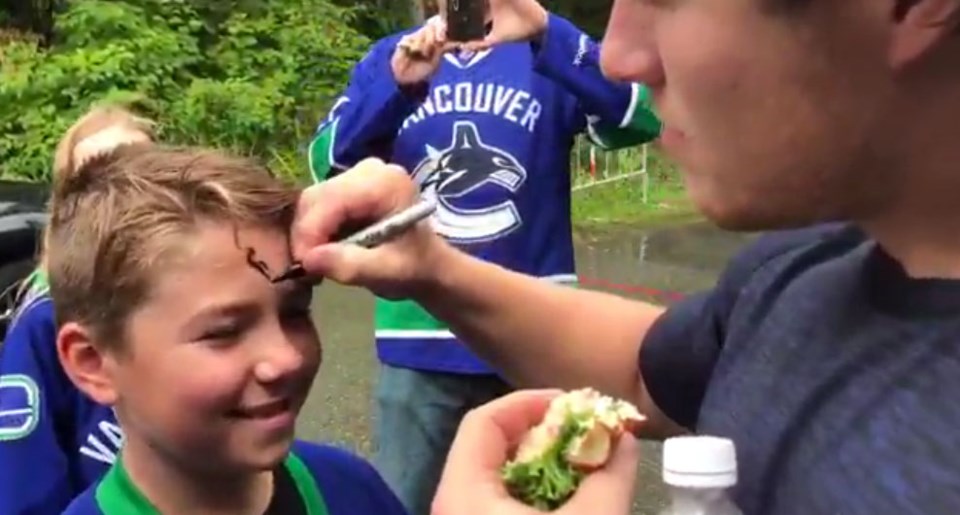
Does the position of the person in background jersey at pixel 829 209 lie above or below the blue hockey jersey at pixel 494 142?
above

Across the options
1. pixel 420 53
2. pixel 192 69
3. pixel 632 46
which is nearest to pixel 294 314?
pixel 632 46

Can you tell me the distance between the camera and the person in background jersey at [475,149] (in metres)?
3.98

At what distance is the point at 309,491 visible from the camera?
2.37 metres

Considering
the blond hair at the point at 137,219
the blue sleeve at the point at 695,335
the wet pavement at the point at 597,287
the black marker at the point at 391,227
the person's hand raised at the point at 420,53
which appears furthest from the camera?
the wet pavement at the point at 597,287

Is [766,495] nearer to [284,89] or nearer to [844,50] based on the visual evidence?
[844,50]

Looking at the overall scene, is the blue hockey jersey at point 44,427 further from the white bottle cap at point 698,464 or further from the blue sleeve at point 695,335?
the white bottle cap at point 698,464

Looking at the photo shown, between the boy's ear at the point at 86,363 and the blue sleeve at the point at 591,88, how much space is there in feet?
6.09

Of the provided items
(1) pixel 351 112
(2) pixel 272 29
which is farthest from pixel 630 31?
(2) pixel 272 29

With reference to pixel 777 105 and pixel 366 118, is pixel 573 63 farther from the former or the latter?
pixel 777 105

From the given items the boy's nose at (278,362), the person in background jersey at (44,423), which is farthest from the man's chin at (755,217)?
the person in background jersey at (44,423)

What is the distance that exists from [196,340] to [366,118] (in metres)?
1.91

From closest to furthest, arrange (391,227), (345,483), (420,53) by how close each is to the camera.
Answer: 1. (391,227)
2. (345,483)
3. (420,53)

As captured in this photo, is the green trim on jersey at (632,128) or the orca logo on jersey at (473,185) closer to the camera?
the orca logo on jersey at (473,185)

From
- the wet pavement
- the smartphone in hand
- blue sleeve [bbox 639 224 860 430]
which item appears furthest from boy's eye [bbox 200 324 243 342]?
the wet pavement
